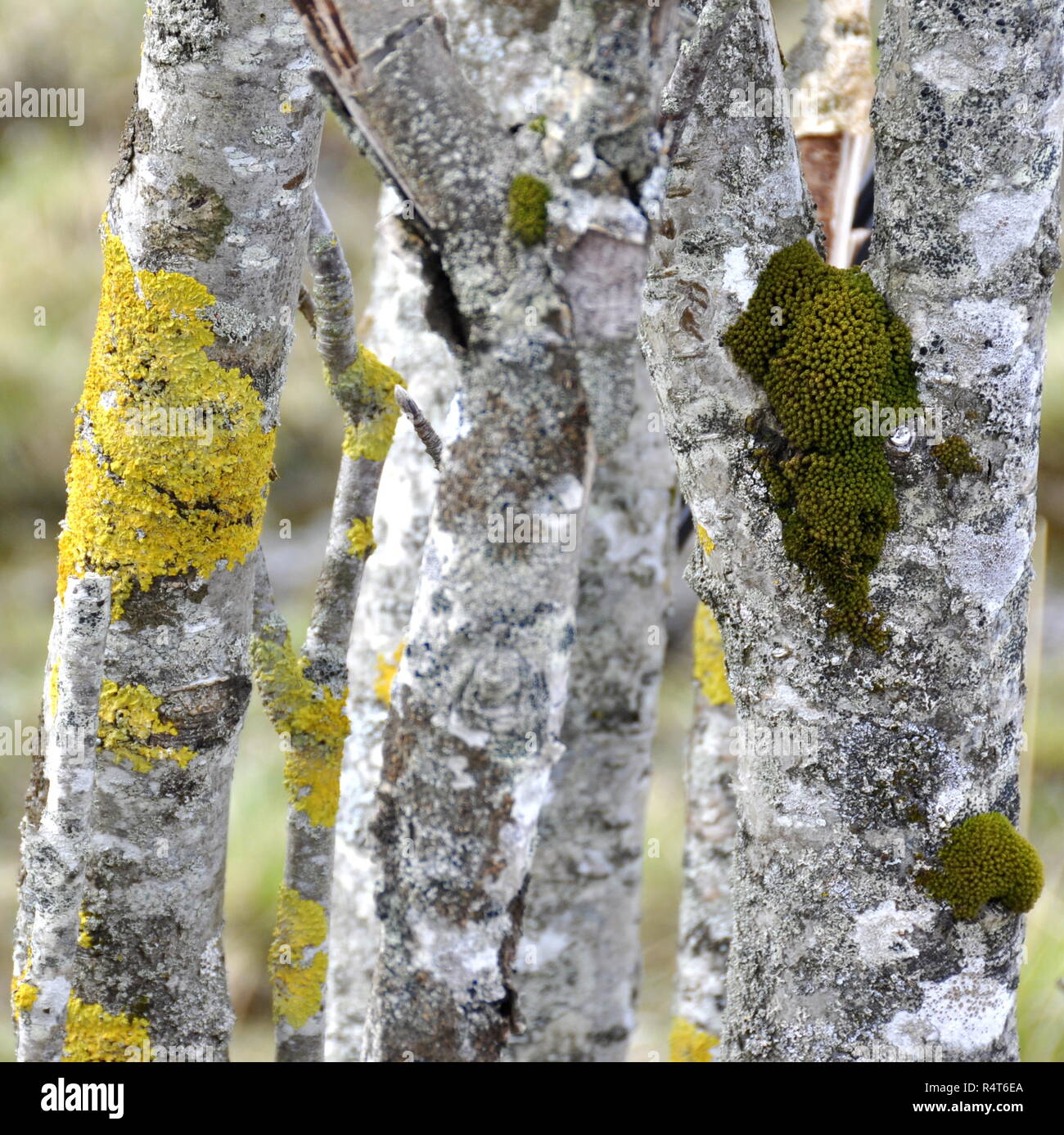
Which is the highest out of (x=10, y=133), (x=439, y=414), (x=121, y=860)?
(x=10, y=133)

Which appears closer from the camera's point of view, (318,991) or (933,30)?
(933,30)

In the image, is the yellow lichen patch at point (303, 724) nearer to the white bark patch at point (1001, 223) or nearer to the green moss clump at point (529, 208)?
the green moss clump at point (529, 208)

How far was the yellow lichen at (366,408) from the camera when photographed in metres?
1.73

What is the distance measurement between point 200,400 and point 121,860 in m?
0.72

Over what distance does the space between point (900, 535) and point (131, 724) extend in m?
1.18

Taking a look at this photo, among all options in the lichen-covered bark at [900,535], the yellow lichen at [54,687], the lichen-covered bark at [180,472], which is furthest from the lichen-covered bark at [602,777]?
A: the yellow lichen at [54,687]

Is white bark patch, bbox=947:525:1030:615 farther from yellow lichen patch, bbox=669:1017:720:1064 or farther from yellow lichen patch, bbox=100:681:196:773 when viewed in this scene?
yellow lichen patch, bbox=669:1017:720:1064

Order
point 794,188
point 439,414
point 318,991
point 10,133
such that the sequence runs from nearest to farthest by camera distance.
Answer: point 794,188 < point 318,991 < point 439,414 < point 10,133

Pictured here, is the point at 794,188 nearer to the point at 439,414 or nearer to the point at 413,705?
the point at 413,705

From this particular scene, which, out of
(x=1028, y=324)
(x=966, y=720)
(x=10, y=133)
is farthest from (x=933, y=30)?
(x=10, y=133)

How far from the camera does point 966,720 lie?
151 centimetres

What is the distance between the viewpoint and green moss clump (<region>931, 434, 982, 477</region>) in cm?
146

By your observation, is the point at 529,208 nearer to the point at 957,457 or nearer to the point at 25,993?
the point at 957,457

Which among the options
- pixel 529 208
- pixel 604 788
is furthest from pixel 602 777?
pixel 529 208
